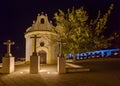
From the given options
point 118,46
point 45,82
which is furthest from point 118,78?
point 118,46

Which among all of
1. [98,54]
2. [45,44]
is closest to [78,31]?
[45,44]

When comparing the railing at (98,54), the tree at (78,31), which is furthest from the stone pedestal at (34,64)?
the railing at (98,54)

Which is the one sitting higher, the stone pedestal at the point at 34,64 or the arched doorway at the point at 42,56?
the arched doorway at the point at 42,56

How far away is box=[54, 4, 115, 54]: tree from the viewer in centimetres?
2900

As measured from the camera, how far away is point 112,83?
52.7ft

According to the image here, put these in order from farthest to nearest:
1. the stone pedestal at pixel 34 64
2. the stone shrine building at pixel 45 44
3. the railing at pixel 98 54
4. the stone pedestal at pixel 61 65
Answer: the railing at pixel 98 54, the stone shrine building at pixel 45 44, the stone pedestal at pixel 34 64, the stone pedestal at pixel 61 65

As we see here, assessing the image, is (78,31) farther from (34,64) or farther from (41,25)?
(34,64)

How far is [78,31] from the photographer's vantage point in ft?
95.1

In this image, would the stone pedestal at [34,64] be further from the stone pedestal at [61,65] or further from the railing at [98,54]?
the railing at [98,54]

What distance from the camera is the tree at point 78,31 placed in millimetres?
29000

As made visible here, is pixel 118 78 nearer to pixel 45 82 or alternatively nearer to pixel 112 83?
pixel 112 83

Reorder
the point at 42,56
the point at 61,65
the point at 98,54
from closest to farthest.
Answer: the point at 61,65
the point at 42,56
the point at 98,54

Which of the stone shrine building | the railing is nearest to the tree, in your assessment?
the stone shrine building

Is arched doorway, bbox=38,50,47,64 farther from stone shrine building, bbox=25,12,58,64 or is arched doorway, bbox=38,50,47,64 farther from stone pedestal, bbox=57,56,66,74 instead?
stone pedestal, bbox=57,56,66,74
